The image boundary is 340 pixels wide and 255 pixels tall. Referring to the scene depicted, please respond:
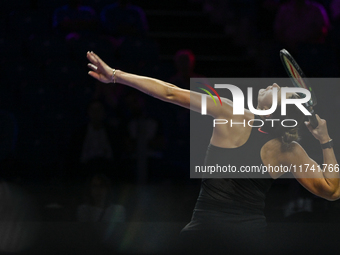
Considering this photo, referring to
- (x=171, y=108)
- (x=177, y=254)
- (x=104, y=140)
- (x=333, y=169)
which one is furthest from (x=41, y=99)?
(x=333, y=169)

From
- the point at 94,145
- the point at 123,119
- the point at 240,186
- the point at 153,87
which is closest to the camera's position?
the point at 153,87

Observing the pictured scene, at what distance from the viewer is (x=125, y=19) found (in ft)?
19.1

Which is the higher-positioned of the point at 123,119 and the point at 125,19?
the point at 125,19

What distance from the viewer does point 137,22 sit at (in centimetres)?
584

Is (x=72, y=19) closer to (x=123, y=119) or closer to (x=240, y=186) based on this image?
(x=123, y=119)

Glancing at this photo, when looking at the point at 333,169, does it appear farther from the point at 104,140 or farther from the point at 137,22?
the point at 137,22

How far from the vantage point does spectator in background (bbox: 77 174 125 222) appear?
3.41m

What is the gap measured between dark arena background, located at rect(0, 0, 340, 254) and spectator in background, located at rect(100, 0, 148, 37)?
15mm

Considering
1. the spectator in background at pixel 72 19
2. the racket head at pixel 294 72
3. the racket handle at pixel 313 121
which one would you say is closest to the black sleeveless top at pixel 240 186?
the racket handle at pixel 313 121

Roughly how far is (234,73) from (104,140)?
8.18ft

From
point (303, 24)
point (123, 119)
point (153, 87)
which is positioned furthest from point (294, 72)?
point (303, 24)

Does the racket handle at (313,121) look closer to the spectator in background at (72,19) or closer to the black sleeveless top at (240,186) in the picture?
the black sleeveless top at (240,186)

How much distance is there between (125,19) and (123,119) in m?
1.86

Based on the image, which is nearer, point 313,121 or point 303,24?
point 313,121
